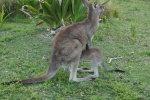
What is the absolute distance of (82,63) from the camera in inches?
234

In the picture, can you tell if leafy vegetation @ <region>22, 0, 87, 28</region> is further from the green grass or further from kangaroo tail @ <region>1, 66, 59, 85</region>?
kangaroo tail @ <region>1, 66, 59, 85</region>

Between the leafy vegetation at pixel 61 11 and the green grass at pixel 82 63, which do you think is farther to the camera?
the leafy vegetation at pixel 61 11

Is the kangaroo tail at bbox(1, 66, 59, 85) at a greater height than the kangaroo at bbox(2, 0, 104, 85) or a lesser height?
lesser

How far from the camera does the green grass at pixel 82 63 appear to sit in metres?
4.45

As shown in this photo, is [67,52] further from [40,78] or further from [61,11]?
[61,11]

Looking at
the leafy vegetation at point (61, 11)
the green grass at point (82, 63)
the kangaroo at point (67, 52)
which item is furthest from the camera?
the leafy vegetation at point (61, 11)

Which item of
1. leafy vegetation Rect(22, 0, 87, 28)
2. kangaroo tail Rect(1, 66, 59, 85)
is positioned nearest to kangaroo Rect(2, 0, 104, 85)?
kangaroo tail Rect(1, 66, 59, 85)

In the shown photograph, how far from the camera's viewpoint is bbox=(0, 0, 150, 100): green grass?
14.6ft

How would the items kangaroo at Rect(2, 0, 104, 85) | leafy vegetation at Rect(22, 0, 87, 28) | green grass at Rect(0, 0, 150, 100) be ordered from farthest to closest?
leafy vegetation at Rect(22, 0, 87, 28) < kangaroo at Rect(2, 0, 104, 85) < green grass at Rect(0, 0, 150, 100)

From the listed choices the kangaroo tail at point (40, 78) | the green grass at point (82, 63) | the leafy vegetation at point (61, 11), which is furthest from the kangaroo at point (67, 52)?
the leafy vegetation at point (61, 11)

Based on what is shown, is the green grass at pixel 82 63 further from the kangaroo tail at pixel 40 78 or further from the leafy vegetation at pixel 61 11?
the leafy vegetation at pixel 61 11

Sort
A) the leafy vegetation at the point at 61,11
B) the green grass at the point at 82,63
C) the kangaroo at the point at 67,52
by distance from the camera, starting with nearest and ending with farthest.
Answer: the green grass at the point at 82,63
the kangaroo at the point at 67,52
the leafy vegetation at the point at 61,11

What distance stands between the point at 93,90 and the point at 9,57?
7.94 feet

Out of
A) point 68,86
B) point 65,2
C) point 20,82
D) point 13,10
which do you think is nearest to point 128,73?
point 68,86
